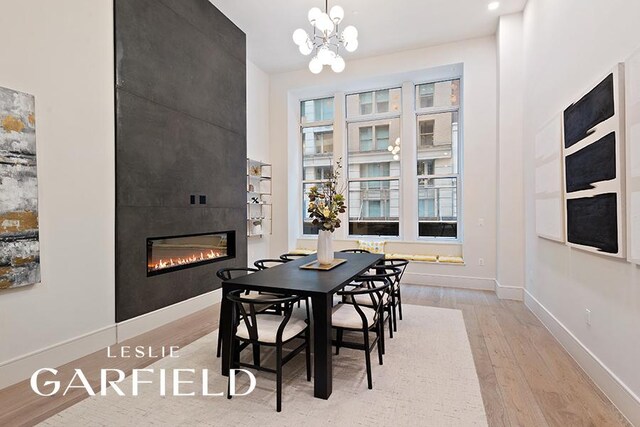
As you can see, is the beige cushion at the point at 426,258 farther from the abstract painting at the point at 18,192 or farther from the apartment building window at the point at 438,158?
the abstract painting at the point at 18,192

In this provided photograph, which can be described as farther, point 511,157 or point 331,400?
point 511,157

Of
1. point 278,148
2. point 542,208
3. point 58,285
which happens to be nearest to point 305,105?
point 278,148

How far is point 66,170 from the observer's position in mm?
2846

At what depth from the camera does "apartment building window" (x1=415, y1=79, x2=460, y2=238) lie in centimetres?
599

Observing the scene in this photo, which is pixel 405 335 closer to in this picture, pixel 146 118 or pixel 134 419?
pixel 134 419

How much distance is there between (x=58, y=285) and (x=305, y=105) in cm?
554

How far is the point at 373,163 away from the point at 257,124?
2370 millimetres

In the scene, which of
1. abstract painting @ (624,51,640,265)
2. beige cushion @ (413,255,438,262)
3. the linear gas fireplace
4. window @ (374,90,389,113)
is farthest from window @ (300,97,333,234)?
abstract painting @ (624,51,640,265)

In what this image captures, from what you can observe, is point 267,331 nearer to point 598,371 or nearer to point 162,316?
point 162,316

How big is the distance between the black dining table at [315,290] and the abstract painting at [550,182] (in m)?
1.89

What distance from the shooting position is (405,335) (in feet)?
11.2

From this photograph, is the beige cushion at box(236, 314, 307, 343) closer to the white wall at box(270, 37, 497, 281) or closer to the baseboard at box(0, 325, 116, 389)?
the baseboard at box(0, 325, 116, 389)

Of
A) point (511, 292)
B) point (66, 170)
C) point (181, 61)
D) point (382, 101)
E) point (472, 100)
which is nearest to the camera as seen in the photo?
point (66, 170)

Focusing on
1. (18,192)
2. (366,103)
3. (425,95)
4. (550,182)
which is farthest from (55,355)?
(425,95)
